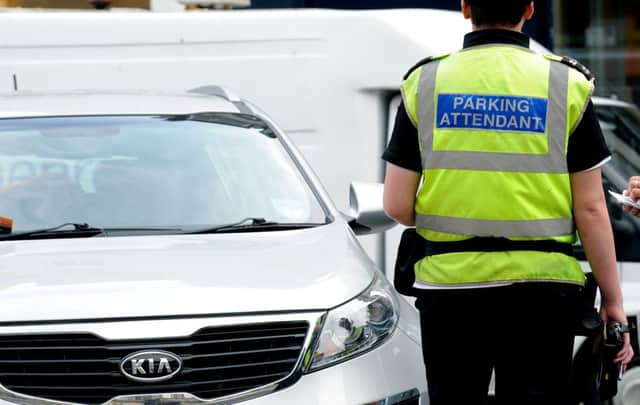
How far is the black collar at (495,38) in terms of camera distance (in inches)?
146

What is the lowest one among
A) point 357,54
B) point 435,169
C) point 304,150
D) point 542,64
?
point 304,150

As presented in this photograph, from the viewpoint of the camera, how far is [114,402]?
3900mm

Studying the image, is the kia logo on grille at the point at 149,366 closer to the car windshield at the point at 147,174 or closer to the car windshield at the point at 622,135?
the car windshield at the point at 147,174

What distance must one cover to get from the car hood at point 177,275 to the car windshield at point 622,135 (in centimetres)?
217

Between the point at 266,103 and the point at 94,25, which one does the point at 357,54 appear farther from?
the point at 94,25

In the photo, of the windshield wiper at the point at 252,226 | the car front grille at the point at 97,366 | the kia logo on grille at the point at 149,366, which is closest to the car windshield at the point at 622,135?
the windshield wiper at the point at 252,226

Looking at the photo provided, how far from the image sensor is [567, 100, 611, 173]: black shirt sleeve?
3633mm

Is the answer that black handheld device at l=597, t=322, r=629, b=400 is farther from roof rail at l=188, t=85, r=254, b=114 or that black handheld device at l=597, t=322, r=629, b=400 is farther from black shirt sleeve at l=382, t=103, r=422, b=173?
roof rail at l=188, t=85, r=254, b=114

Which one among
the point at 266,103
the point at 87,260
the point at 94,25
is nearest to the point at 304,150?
the point at 266,103

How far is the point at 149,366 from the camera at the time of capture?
390 cm

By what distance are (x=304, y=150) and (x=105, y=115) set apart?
2.05 metres

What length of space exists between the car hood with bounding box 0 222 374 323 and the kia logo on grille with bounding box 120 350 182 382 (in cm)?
12

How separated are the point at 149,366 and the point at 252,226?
3.28 ft

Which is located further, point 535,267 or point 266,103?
point 266,103
